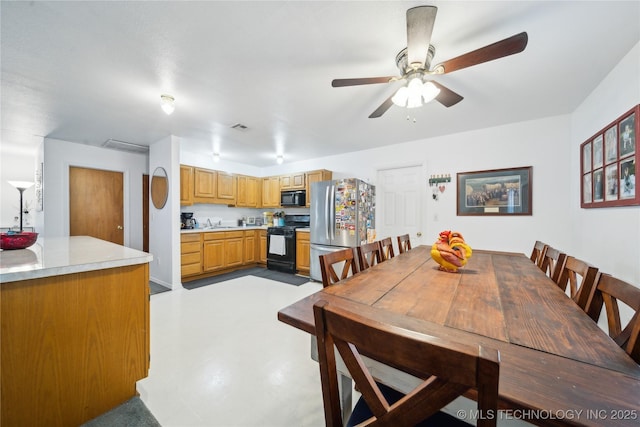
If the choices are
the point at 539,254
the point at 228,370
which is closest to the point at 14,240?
the point at 228,370

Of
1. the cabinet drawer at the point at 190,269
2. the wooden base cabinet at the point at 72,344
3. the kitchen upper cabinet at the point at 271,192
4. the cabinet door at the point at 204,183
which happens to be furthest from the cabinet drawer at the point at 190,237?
the wooden base cabinet at the point at 72,344

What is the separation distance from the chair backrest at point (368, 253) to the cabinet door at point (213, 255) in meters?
3.22

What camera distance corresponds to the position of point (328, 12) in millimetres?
1343

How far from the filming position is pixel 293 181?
489 centimetres

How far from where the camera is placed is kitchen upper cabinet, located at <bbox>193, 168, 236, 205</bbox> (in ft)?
14.1

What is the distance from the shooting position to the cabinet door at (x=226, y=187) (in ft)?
15.3

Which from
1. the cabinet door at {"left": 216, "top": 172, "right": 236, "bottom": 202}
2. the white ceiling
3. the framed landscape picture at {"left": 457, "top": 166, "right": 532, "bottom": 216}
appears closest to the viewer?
the white ceiling

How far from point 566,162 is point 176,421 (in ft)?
14.2

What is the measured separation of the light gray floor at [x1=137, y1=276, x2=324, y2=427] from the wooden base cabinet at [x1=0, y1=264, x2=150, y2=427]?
0.28m

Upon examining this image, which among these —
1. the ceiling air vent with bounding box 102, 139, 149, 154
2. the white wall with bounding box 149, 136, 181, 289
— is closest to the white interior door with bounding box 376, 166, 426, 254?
the white wall with bounding box 149, 136, 181, 289

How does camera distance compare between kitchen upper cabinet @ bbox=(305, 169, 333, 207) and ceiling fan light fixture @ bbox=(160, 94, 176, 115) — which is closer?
ceiling fan light fixture @ bbox=(160, 94, 176, 115)

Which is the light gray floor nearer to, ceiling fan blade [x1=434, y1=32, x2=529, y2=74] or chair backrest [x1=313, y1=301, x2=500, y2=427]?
chair backrest [x1=313, y1=301, x2=500, y2=427]

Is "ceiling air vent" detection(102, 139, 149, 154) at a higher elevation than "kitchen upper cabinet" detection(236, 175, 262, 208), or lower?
higher

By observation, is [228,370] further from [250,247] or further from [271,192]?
[271,192]
